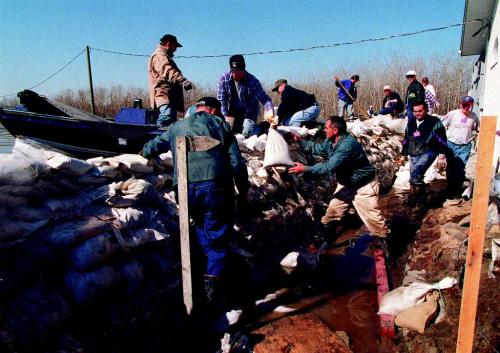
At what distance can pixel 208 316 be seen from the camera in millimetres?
3408

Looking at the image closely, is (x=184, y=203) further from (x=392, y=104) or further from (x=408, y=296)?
(x=392, y=104)

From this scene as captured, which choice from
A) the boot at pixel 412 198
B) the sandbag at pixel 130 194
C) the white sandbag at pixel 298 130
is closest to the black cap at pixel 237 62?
the white sandbag at pixel 298 130

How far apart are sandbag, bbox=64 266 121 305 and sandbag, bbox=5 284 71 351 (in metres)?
0.09

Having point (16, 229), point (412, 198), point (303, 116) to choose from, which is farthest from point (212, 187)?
point (412, 198)

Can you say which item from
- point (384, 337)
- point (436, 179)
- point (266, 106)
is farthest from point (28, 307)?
point (436, 179)

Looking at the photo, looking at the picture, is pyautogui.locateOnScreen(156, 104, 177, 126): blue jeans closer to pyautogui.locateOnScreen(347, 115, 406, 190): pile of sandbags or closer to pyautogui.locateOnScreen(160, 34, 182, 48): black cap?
pyautogui.locateOnScreen(160, 34, 182, 48): black cap

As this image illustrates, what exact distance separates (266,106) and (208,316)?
3.53 metres

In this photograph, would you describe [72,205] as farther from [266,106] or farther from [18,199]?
[266,106]

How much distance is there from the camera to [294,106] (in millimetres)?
7301

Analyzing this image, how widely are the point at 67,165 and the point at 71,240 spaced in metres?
0.73

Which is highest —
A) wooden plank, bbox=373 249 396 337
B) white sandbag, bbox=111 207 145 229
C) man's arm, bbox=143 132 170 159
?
man's arm, bbox=143 132 170 159

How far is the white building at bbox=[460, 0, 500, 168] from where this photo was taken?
6882mm

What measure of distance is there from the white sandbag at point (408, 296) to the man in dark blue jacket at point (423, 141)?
3172 mm

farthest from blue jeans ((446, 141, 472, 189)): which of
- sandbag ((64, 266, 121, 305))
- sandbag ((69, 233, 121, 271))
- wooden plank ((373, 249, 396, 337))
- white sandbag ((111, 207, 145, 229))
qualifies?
sandbag ((64, 266, 121, 305))
